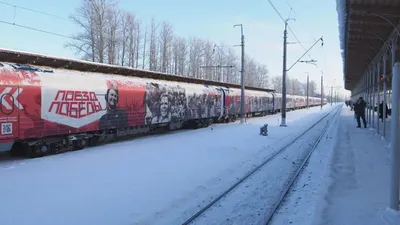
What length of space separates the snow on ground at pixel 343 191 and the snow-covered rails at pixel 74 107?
8312mm

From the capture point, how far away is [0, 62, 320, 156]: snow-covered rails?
11.2 metres

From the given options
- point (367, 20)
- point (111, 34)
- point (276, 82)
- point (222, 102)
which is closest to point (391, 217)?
point (367, 20)

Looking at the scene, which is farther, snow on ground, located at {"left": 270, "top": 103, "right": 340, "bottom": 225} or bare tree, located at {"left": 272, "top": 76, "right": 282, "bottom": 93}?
bare tree, located at {"left": 272, "top": 76, "right": 282, "bottom": 93}

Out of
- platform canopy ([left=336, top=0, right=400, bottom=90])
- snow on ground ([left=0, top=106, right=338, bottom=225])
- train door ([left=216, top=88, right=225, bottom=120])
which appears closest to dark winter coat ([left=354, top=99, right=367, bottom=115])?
platform canopy ([left=336, top=0, right=400, bottom=90])

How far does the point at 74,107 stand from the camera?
13.6 m

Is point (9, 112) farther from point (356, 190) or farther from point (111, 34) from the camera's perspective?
point (111, 34)

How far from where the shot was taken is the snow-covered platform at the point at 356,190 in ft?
19.5

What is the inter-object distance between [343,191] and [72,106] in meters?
9.76

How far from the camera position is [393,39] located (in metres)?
14.4

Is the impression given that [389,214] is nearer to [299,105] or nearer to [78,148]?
[78,148]

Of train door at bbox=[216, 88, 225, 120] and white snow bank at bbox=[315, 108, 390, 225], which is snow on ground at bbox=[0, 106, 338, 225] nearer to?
white snow bank at bbox=[315, 108, 390, 225]

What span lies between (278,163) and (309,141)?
21.7 feet

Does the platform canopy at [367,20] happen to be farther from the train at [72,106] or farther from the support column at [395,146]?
the train at [72,106]

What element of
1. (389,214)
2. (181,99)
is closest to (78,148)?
(181,99)
